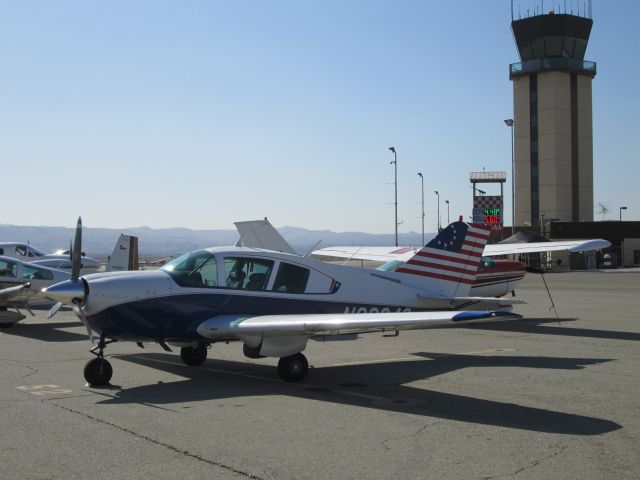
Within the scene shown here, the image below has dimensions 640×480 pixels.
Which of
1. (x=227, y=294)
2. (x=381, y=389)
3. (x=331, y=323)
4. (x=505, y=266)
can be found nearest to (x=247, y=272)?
(x=227, y=294)

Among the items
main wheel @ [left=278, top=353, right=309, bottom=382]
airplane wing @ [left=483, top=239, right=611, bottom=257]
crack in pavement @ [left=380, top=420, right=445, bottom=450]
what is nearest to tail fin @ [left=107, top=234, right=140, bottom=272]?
airplane wing @ [left=483, top=239, right=611, bottom=257]

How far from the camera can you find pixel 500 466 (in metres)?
5.70

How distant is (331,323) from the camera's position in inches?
352

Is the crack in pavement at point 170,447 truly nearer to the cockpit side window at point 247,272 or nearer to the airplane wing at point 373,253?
the cockpit side window at point 247,272

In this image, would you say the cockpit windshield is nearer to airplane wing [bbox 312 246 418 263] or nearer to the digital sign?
airplane wing [bbox 312 246 418 263]

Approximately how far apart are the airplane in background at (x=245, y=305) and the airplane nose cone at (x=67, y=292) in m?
0.01

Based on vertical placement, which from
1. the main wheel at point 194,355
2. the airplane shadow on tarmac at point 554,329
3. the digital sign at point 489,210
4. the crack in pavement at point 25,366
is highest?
the digital sign at point 489,210

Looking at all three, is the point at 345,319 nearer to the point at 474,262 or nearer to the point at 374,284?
the point at 374,284

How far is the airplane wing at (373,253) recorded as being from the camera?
67.8 feet

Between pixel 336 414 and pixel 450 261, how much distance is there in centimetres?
586

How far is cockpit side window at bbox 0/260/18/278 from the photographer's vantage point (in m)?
19.4

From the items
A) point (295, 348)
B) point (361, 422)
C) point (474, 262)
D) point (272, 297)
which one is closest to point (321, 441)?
point (361, 422)

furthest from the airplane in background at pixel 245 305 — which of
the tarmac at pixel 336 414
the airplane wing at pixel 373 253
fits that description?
the airplane wing at pixel 373 253

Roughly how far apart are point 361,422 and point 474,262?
256 inches
